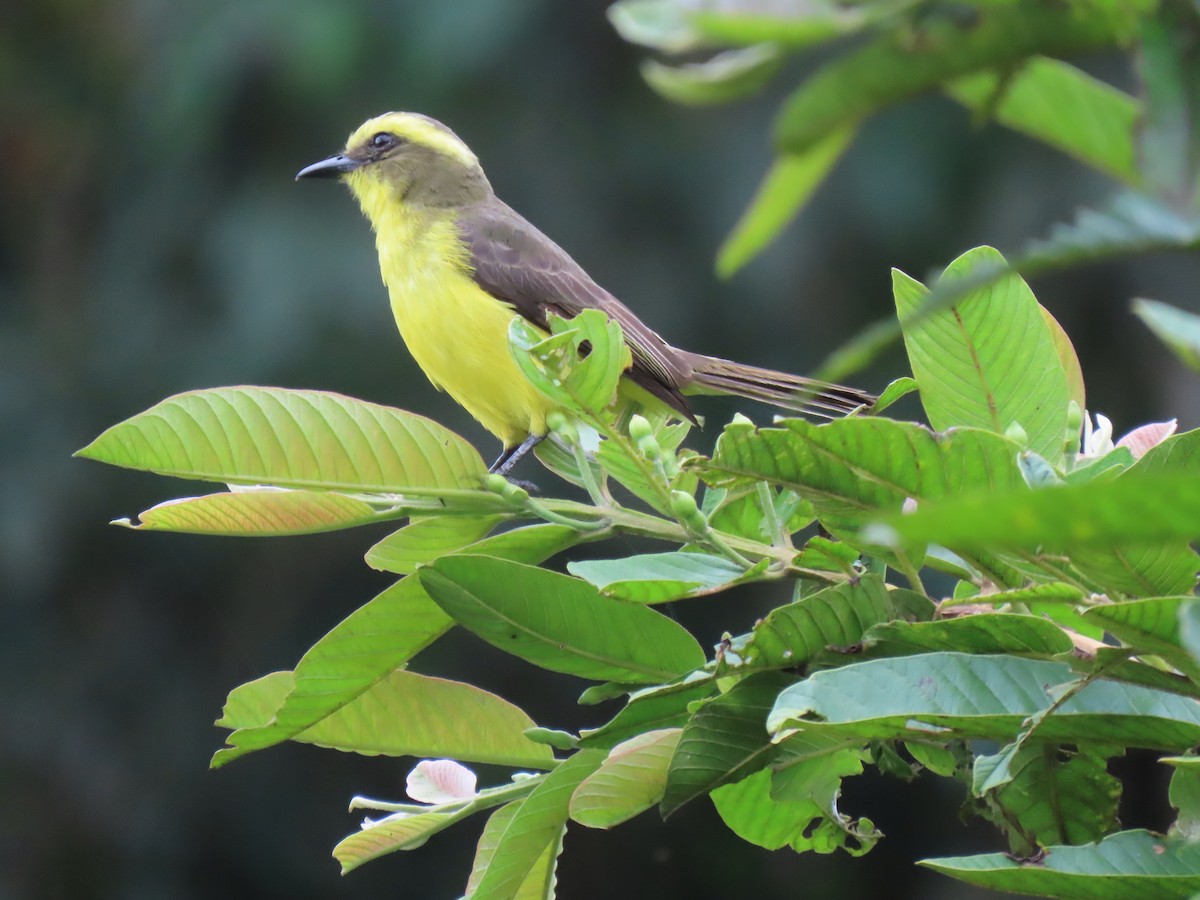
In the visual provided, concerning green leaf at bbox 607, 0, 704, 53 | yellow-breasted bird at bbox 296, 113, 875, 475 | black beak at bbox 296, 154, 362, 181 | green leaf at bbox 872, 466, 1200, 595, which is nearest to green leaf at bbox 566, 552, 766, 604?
green leaf at bbox 607, 0, 704, 53

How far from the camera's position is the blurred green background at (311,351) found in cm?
776

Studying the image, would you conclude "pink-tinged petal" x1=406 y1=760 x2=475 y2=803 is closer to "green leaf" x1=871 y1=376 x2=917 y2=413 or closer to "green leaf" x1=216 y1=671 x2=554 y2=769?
"green leaf" x1=216 y1=671 x2=554 y2=769

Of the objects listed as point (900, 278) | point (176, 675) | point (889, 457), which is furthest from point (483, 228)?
point (176, 675)

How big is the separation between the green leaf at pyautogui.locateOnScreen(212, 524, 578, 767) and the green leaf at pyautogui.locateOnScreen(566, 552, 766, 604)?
12cm

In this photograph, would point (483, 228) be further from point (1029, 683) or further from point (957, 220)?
point (957, 220)

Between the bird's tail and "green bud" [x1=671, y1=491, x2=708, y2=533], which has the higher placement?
"green bud" [x1=671, y1=491, x2=708, y2=533]

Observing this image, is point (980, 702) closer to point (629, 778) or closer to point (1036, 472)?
point (1036, 472)

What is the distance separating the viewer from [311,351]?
7871mm

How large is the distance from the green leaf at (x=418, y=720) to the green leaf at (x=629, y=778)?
181 millimetres

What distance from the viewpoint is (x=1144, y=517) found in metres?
0.46

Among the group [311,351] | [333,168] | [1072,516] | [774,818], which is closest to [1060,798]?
[774,818]

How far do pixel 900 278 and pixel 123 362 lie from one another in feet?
Result: 25.6

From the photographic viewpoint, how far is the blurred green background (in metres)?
7.76

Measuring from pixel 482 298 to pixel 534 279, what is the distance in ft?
0.60
